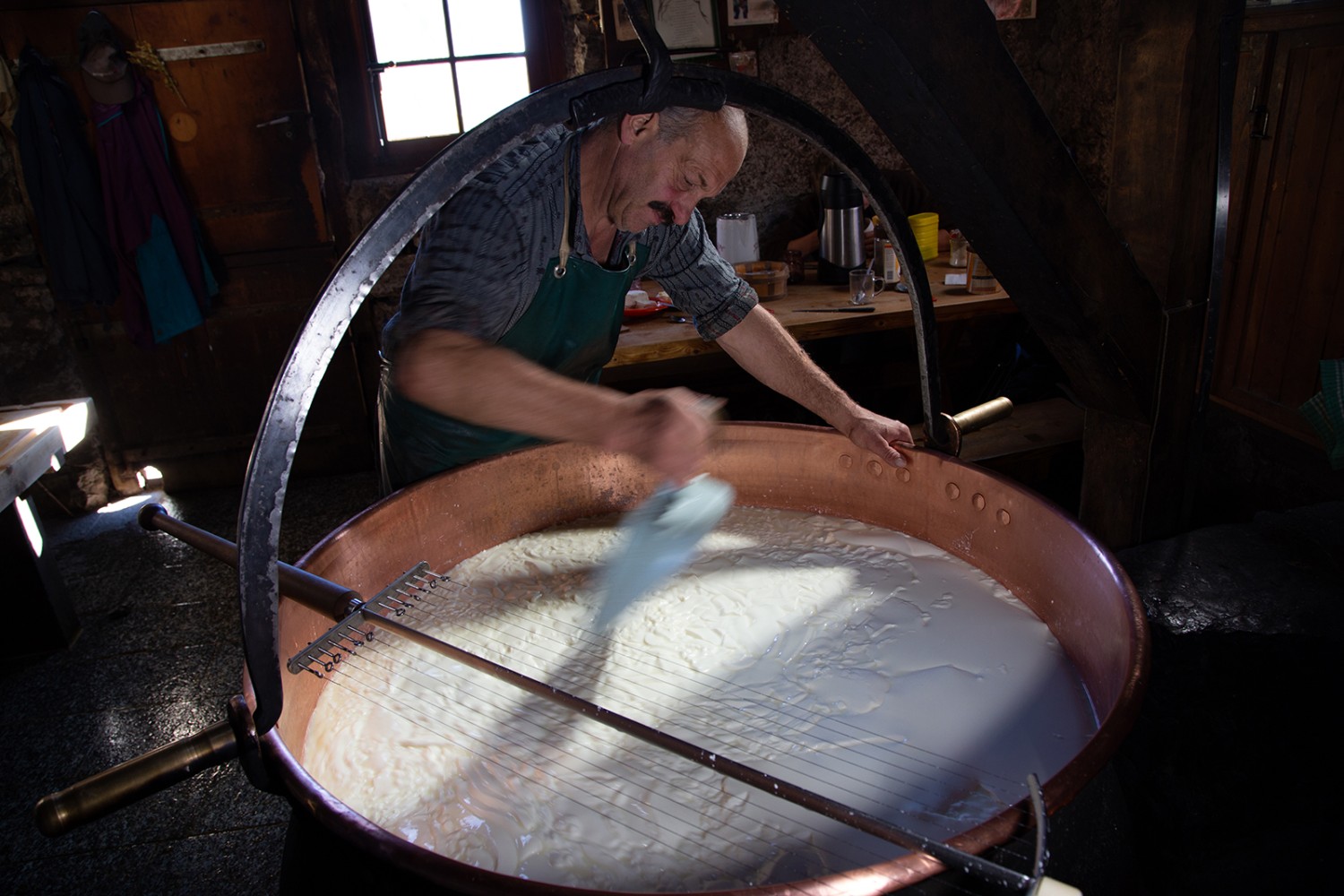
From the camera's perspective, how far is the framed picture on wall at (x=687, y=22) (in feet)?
13.5

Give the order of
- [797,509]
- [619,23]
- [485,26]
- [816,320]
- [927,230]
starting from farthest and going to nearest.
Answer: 1. [927,230]
2. [485,26]
3. [619,23]
4. [816,320]
5. [797,509]

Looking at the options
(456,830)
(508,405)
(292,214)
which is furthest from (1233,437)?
(292,214)

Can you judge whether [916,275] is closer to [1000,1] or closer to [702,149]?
[702,149]

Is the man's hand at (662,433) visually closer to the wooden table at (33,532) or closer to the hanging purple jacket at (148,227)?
the wooden table at (33,532)

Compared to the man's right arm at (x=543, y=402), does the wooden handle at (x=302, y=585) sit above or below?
below

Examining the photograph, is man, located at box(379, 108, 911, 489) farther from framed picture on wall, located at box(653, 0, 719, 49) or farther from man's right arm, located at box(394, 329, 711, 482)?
framed picture on wall, located at box(653, 0, 719, 49)

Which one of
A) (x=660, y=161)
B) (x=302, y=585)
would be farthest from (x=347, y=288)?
(x=660, y=161)

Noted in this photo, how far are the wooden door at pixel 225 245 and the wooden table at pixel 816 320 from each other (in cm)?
186

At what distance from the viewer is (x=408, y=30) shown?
412 cm

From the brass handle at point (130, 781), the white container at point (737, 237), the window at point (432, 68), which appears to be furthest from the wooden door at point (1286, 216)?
the brass handle at point (130, 781)

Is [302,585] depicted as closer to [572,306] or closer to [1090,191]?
[572,306]

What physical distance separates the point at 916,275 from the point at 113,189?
3819 millimetres

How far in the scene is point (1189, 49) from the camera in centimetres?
159

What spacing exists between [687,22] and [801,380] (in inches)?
110
